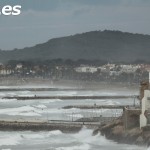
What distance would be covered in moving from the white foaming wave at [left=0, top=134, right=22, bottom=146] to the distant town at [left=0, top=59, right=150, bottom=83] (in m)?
87.4

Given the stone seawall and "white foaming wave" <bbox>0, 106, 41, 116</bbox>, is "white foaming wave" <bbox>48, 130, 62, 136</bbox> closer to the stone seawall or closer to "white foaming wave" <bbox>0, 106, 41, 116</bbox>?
the stone seawall

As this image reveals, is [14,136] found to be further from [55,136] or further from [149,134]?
[149,134]

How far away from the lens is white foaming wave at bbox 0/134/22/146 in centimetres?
3073

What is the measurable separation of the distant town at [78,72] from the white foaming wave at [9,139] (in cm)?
8736

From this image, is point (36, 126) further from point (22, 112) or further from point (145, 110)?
point (22, 112)

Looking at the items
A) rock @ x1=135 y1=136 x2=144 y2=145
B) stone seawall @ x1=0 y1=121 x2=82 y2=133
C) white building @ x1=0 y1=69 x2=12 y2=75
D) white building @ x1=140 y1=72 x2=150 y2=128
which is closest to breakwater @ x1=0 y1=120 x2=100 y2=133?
stone seawall @ x1=0 y1=121 x2=82 y2=133

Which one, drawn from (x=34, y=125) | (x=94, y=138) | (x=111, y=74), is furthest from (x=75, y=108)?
(x=111, y=74)

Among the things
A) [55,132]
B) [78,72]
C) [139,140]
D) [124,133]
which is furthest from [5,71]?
[139,140]

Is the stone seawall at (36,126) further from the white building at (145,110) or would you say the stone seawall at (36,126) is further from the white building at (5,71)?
the white building at (5,71)

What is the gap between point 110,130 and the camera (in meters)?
29.8

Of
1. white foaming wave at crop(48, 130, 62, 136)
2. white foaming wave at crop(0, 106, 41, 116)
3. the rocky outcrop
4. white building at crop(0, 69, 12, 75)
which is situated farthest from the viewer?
white building at crop(0, 69, 12, 75)

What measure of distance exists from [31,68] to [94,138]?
14895 cm

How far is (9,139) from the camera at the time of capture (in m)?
31.7

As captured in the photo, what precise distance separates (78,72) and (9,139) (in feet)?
411
